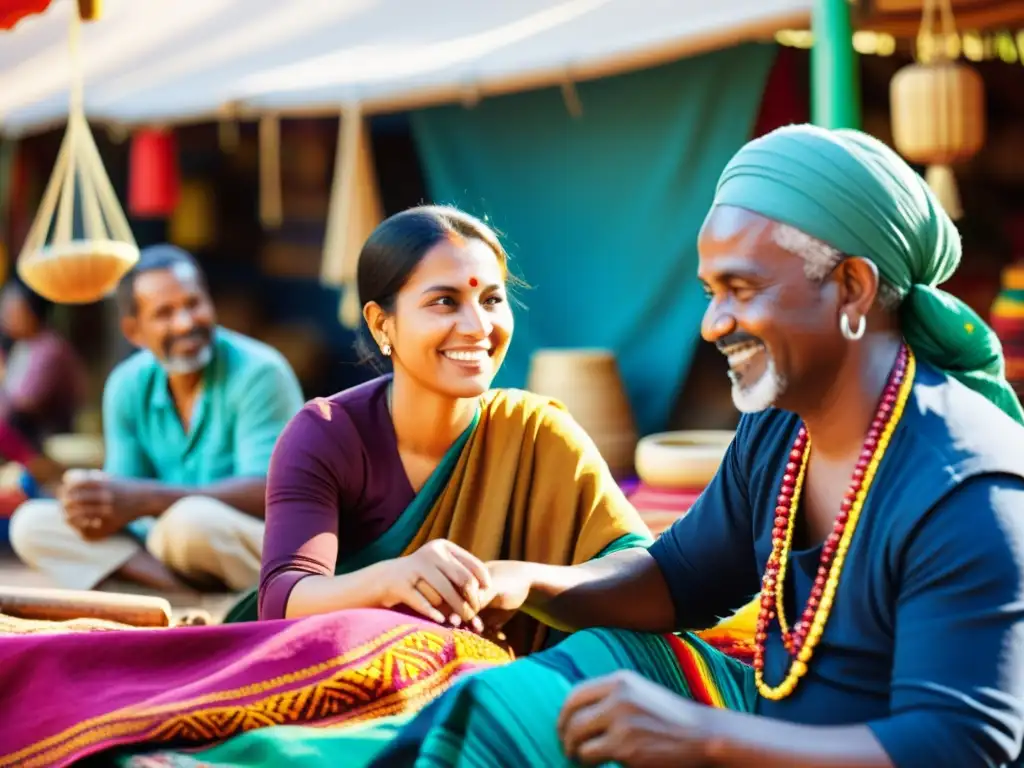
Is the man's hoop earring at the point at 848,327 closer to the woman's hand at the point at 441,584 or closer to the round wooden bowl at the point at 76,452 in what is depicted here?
the woman's hand at the point at 441,584

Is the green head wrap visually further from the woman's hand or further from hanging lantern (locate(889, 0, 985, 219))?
hanging lantern (locate(889, 0, 985, 219))

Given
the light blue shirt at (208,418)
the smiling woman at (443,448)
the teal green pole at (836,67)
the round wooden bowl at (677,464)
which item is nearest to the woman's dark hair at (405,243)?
the smiling woman at (443,448)

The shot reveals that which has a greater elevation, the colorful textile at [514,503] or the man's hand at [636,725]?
the colorful textile at [514,503]

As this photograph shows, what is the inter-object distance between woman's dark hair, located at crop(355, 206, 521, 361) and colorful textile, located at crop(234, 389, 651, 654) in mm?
339

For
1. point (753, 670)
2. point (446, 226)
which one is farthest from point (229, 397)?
point (753, 670)

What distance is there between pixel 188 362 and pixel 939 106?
2.93 meters

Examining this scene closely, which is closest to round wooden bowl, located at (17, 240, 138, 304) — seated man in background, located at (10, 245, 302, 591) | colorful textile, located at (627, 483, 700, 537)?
seated man in background, located at (10, 245, 302, 591)

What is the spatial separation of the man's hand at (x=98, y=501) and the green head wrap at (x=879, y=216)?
340cm

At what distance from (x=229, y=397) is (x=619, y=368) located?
2.62 m

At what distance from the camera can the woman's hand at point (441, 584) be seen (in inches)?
95.1

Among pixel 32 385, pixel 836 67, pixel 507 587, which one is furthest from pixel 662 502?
pixel 32 385

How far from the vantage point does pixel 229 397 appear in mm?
5145

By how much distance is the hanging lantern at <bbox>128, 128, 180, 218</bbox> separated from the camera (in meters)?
7.96

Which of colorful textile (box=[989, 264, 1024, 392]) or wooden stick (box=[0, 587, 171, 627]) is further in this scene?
colorful textile (box=[989, 264, 1024, 392])
